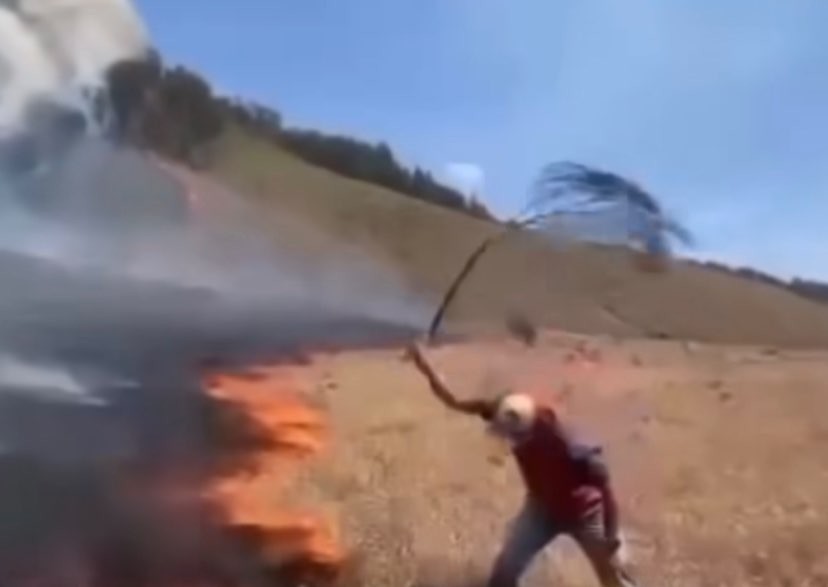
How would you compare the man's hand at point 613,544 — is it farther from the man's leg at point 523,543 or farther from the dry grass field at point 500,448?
the dry grass field at point 500,448

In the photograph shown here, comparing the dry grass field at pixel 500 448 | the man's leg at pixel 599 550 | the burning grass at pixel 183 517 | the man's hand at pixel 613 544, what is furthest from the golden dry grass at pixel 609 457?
the man's hand at pixel 613 544

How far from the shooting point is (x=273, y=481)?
1295 cm

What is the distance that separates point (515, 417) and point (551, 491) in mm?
675

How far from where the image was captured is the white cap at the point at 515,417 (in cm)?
1188

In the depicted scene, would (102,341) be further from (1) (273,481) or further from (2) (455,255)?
(2) (455,255)

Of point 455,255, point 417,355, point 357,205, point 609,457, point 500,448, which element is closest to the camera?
point 417,355

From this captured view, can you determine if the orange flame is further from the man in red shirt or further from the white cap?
the white cap

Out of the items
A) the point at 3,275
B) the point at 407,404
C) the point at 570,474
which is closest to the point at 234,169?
the point at 3,275

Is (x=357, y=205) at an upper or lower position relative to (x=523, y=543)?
upper

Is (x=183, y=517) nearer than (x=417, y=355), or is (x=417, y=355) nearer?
(x=183, y=517)

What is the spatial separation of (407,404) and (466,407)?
1183 cm

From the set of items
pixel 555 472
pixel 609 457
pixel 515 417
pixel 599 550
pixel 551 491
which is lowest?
pixel 599 550

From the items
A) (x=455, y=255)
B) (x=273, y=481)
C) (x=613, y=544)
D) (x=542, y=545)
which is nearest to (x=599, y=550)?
(x=613, y=544)

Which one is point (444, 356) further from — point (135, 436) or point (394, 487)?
point (135, 436)
